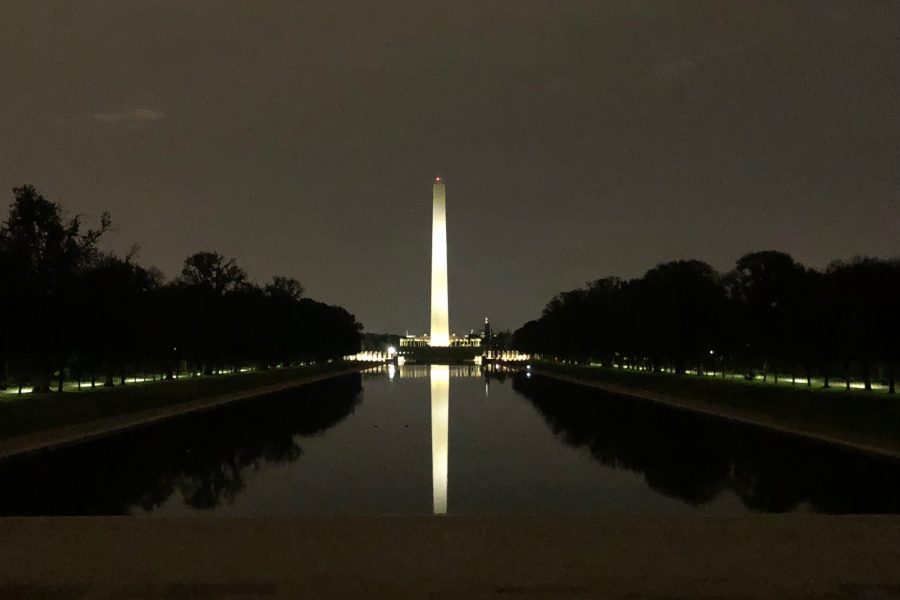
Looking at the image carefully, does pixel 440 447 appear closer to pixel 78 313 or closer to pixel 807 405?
pixel 807 405

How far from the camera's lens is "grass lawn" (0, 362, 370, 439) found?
23.6 m

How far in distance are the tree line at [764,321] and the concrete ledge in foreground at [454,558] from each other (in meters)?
25.3

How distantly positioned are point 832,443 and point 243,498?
44.7 feet

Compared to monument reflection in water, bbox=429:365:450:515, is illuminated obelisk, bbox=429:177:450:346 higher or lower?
higher

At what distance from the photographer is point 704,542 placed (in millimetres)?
9109

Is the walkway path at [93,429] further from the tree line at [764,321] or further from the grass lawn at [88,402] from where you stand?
the tree line at [764,321]

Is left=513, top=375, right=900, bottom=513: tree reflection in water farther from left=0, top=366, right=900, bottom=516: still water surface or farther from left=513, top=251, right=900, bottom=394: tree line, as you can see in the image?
left=513, top=251, right=900, bottom=394: tree line

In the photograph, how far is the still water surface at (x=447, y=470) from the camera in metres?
13.4

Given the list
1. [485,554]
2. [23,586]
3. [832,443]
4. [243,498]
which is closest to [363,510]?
[243,498]

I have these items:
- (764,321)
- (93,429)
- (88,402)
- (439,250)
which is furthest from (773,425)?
(439,250)

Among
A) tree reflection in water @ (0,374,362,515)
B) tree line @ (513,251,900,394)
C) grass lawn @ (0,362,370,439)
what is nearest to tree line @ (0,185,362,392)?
grass lawn @ (0,362,370,439)

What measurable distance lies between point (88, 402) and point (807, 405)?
22.3 m

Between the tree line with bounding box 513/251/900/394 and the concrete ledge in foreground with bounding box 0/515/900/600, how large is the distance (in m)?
25.3

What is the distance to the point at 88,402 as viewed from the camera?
28969 mm
